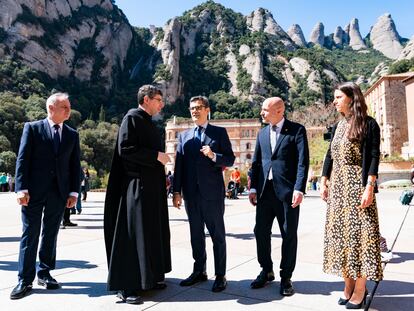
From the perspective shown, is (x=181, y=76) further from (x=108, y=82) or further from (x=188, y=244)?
(x=188, y=244)

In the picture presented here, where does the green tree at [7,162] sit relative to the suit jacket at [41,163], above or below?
above

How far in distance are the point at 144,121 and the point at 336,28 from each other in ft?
587

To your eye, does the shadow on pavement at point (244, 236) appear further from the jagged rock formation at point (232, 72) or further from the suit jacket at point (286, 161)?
the jagged rock formation at point (232, 72)

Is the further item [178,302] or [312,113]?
[312,113]

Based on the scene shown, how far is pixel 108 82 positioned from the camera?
3620 inches

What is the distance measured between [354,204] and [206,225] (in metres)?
1.44

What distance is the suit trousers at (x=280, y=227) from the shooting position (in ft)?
11.2

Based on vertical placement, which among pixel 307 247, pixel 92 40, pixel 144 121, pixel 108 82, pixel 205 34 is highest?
pixel 205 34

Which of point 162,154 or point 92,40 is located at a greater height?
point 92,40

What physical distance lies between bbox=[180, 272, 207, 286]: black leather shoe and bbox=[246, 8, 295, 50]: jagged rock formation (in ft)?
427

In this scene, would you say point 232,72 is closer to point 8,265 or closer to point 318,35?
point 318,35

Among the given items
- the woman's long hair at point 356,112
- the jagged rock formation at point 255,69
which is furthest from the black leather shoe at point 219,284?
the jagged rock formation at point 255,69

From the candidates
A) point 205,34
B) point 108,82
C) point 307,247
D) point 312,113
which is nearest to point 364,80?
point 205,34

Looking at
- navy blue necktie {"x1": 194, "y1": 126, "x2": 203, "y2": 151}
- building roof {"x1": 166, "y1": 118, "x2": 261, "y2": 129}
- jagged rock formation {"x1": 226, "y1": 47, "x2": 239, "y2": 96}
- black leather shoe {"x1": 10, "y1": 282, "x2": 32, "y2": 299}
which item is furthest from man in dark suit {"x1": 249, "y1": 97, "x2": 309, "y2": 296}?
jagged rock formation {"x1": 226, "y1": 47, "x2": 239, "y2": 96}
